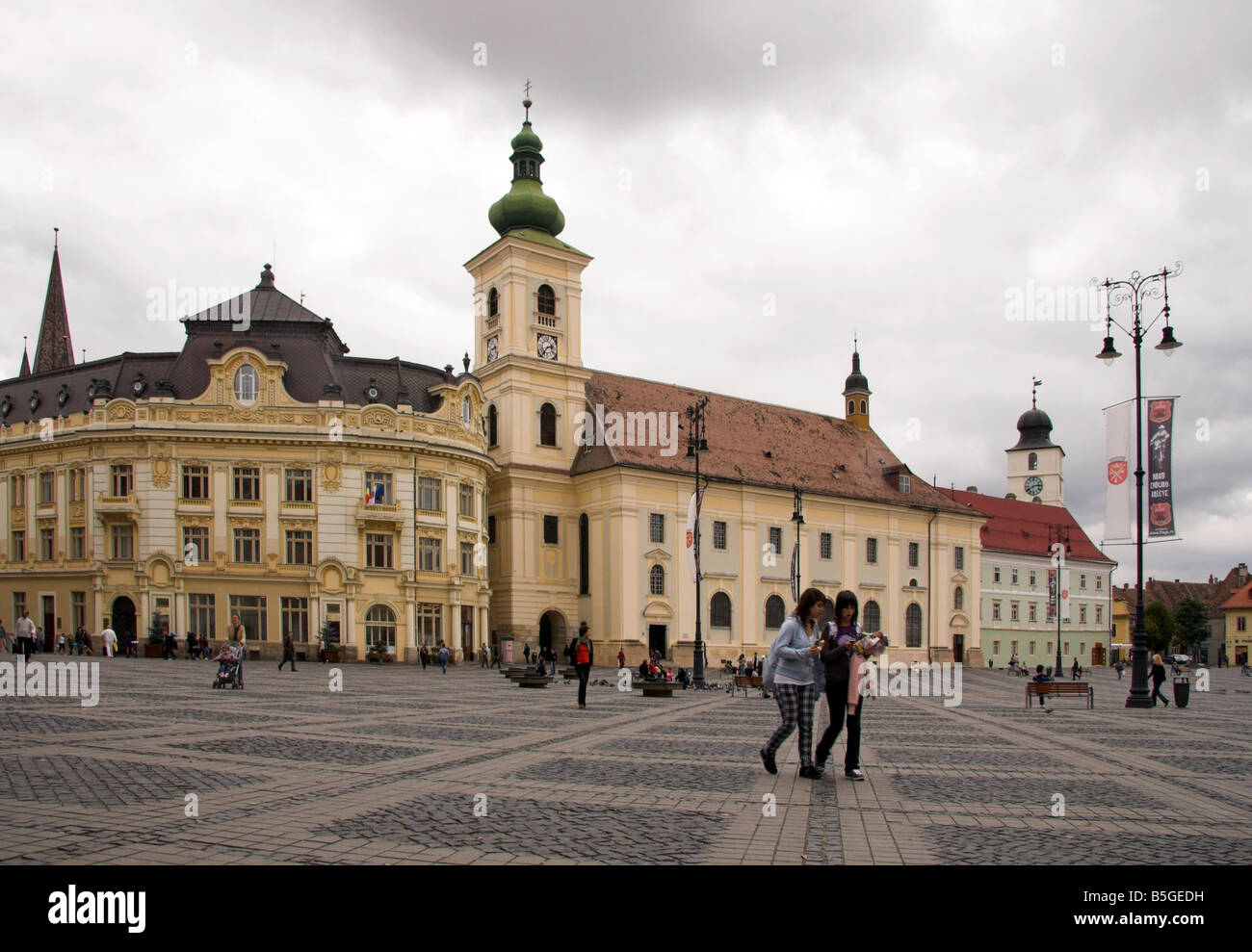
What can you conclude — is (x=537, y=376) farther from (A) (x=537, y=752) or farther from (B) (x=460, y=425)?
(A) (x=537, y=752)

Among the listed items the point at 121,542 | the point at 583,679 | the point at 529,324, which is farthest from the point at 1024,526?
the point at 583,679

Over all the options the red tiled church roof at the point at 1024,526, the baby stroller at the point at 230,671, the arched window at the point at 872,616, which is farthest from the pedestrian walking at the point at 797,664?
the red tiled church roof at the point at 1024,526

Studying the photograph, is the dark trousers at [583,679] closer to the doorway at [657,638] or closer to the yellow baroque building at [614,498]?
the yellow baroque building at [614,498]

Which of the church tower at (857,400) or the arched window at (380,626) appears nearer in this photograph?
the arched window at (380,626)

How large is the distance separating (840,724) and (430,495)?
43.3 m

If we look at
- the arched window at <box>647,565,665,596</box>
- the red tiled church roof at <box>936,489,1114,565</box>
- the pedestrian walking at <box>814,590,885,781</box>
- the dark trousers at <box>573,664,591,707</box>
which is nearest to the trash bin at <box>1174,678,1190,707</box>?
the dark trousers at <box>573,664,591,707</box>

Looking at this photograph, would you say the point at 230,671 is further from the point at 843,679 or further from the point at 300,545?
the point at 300,545

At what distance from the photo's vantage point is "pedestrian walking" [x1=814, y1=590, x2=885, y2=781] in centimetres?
1117

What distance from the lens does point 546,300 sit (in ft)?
213

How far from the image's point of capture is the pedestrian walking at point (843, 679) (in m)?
11.2

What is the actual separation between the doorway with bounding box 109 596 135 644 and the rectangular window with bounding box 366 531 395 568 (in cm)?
1074

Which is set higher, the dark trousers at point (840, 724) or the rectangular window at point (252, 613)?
the dark trousers at point (840, 724)

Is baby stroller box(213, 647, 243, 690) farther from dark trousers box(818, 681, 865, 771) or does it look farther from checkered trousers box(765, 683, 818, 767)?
dark trousers box(818, 681, 865, 771)

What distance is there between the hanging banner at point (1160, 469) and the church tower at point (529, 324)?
40182mm
